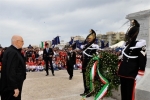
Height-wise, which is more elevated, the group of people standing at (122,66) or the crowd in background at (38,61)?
the group of people standing at (122,66)

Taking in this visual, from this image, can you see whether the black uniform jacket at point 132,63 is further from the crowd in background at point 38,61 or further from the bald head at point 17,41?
the crowd in background at point 38,61

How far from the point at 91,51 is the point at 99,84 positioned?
167 centimetres

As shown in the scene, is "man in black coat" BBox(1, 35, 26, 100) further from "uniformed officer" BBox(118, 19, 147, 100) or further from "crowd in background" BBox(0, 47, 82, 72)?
"crowd in background" BBox(0, 47, 82, 72)

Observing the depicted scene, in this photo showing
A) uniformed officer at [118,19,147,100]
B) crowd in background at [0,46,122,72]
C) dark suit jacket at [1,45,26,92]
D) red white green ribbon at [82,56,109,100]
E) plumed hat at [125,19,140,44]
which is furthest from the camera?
crowd in background at [0,46,122,72]

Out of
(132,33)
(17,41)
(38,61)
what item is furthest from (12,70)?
(38,61)

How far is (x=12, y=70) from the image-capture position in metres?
4.16

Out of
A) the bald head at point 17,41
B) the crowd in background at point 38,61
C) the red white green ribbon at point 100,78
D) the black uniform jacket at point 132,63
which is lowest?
the crowd in background at point 38,61

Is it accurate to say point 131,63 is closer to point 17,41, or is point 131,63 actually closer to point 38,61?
point 17,41

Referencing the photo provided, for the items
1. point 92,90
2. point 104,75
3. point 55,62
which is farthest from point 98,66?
point 55,62

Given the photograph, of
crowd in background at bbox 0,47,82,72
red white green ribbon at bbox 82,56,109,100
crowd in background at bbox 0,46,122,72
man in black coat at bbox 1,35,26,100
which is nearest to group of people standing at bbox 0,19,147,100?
man in black coat at bbox 1,35,26,100

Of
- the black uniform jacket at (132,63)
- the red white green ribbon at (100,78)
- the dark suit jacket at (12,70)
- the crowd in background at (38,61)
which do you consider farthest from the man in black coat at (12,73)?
the crowd in background at (38,61)

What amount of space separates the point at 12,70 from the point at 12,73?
6 cm

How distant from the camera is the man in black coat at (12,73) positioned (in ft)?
13.5

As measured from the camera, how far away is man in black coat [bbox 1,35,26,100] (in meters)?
4.13
